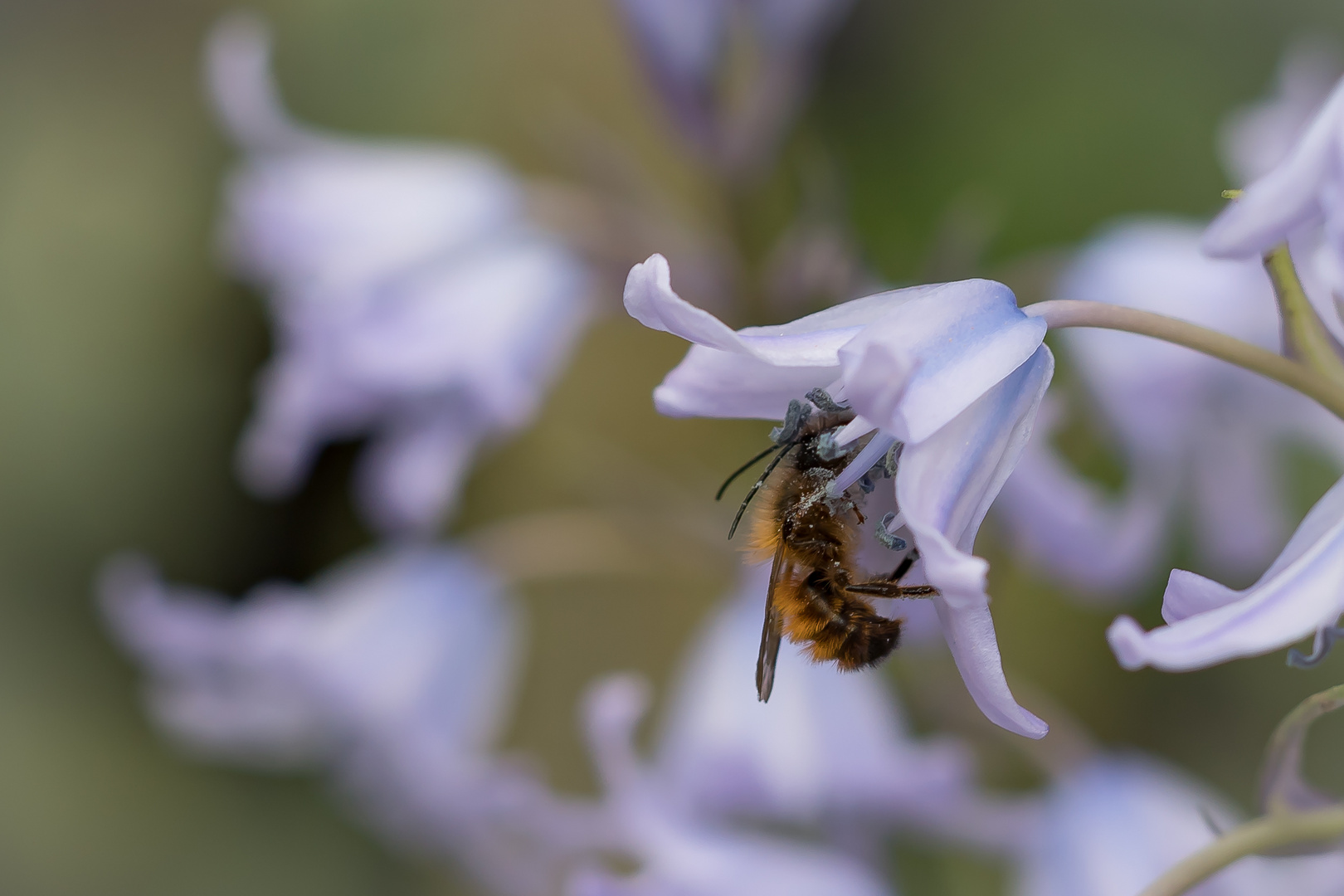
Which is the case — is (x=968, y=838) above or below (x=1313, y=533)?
above

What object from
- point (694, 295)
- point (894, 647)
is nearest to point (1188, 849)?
point (894, 647)

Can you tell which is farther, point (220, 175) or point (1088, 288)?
point (220, 175)

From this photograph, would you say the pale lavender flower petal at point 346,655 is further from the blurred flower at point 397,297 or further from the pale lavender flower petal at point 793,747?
the pale lavender flower petal at point 793,747

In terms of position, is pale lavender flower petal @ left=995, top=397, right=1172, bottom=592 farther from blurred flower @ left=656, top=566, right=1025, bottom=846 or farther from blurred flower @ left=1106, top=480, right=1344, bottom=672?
blurred flower @ left=1106, top=480, right=1344, bottom=672

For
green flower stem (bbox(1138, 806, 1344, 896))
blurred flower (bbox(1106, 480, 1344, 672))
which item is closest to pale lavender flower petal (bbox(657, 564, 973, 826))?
green flower stem (bbox(1138, 806, 1344, 896))

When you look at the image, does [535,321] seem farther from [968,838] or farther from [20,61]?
[20,61]

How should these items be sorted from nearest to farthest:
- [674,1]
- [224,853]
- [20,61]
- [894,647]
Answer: [894,647]
[674,1]
[224,853]
[20,61]

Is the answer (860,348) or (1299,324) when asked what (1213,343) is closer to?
(1299,324)
